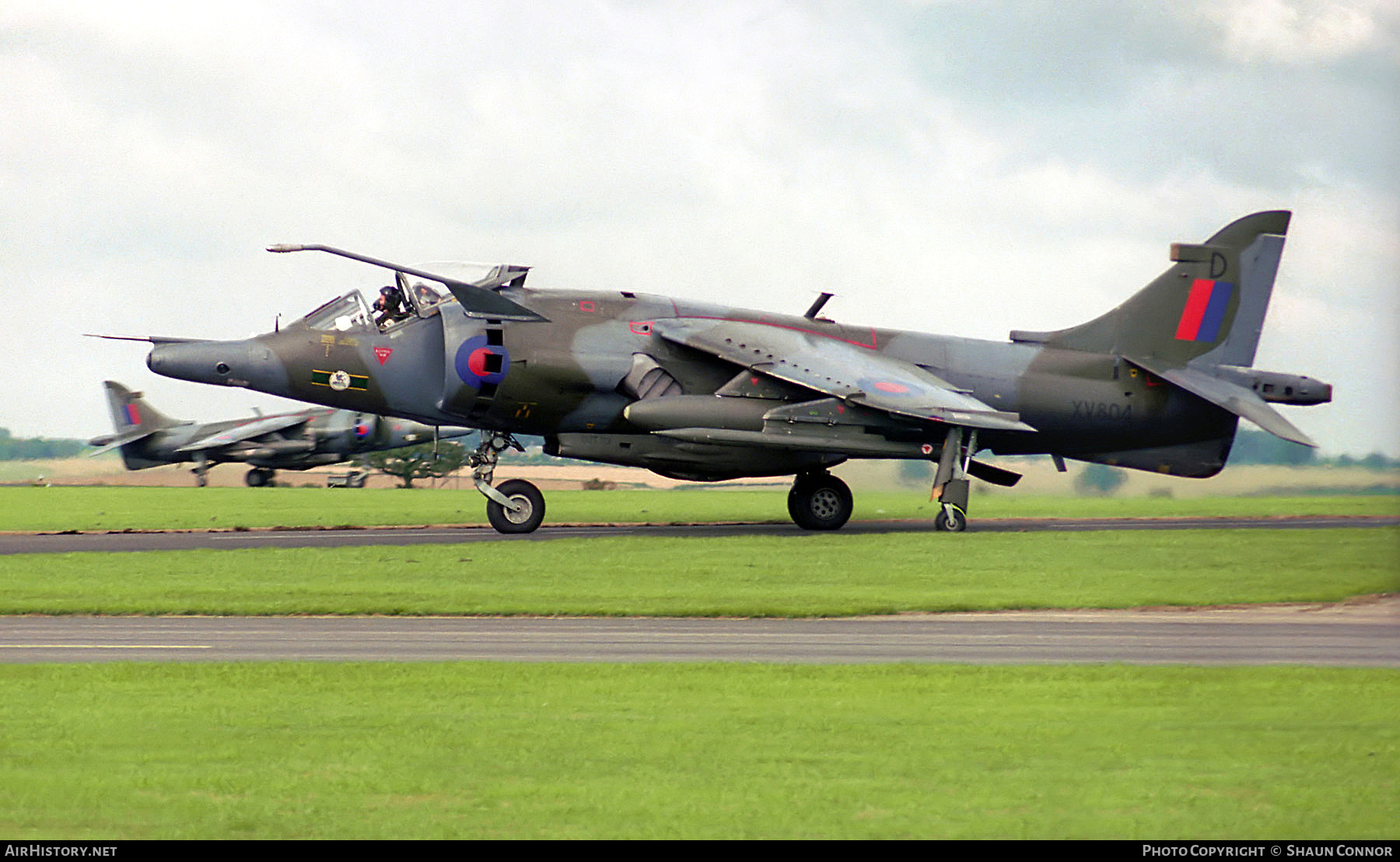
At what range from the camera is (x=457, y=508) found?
136 ft

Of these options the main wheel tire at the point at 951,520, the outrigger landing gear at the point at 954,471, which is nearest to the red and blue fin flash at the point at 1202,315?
the outrigger landing gear at the point at 954,471

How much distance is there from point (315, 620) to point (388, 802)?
966 centimetres

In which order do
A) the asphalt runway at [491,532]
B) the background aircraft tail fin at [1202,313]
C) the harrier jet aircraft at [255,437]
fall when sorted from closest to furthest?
the asphalt runway at [491,532]
the background aircraft tail fin at [1202,313]
the harrier jet aircraft at [255,437]

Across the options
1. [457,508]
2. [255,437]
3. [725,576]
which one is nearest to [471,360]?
[725,576]

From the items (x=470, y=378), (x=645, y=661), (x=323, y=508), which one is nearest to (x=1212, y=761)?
(x=645, y=661)

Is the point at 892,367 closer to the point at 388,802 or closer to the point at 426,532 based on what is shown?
the point at 426,532

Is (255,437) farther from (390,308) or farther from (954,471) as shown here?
(954,471)

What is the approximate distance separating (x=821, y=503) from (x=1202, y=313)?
32.6 feet

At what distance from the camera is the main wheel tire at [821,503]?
102ft

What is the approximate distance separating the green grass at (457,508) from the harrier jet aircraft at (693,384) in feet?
13.0

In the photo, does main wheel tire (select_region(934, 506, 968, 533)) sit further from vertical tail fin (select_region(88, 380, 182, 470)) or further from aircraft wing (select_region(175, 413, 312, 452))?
vertical tail fin (select_region(88, 380, 182, 470))

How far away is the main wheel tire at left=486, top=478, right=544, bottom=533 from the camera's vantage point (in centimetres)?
2977

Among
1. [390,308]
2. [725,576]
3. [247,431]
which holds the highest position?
[390,308]

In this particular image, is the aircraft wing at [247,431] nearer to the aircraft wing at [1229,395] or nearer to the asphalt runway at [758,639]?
the aircraft wing at [1229,395]
